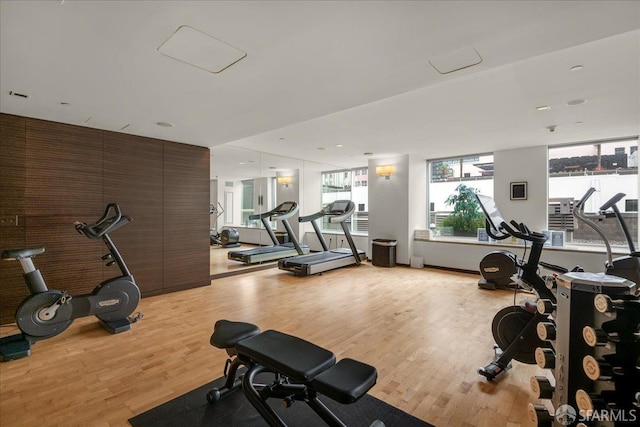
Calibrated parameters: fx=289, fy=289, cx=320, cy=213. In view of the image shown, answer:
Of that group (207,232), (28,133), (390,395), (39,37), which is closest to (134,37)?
(39,37)

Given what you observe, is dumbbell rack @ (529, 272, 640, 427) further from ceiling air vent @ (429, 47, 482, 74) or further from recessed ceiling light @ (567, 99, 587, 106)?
recessed ceiling light @ (567, 99, 587, 106)

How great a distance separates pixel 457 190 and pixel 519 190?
4.09ft

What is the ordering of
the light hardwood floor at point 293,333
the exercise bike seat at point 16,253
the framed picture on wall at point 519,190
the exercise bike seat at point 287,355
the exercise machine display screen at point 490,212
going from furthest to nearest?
the framed picture on wall at point 519,190
the exercise bike seat at point 16,253
the exercise machine display screen at point 490,212
the light hardwood floor at point 293,333
the exercise bike seat at point 287,355

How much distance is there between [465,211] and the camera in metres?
6.68

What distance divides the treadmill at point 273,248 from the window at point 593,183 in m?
5.33

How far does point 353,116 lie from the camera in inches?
160

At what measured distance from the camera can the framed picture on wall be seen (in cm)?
585

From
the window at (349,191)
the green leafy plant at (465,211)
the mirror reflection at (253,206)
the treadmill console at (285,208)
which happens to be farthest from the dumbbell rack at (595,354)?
the window at (349,191)

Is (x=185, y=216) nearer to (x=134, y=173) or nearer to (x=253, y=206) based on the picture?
(x=134, y=173)

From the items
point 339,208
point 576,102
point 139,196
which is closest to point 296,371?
point 139,196

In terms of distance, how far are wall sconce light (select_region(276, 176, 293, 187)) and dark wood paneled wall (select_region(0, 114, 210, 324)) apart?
2.47m

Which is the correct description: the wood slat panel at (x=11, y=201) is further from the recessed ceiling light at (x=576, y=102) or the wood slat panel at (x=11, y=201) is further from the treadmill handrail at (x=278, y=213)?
the recessed ceiling light at (x=576, y=102)

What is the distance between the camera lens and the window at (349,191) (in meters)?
8.38

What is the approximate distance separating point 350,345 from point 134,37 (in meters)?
3.07
